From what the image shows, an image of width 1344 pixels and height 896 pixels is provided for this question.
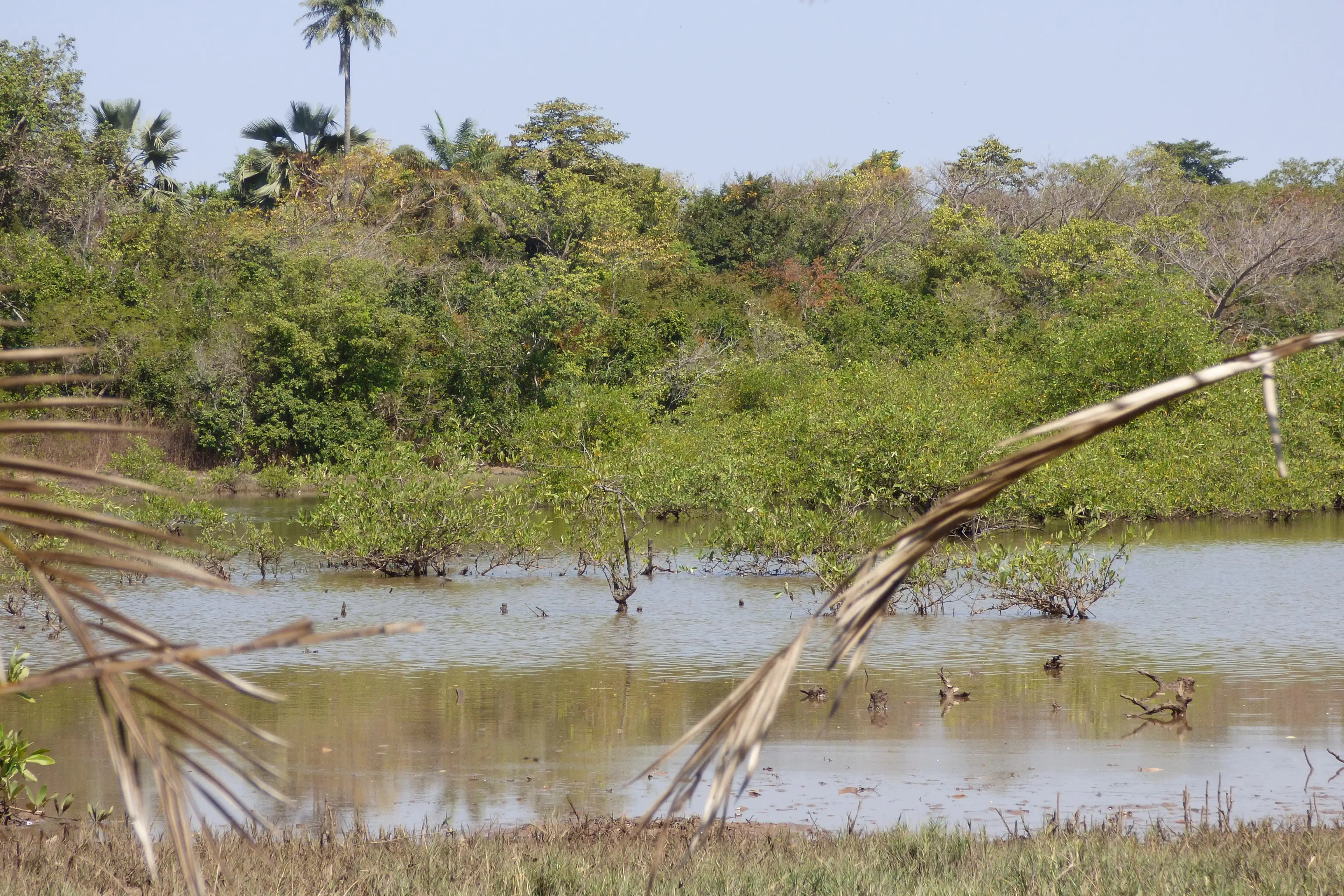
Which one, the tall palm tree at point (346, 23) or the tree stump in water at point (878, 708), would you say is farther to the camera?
the tall palm tree at point (346, 23)

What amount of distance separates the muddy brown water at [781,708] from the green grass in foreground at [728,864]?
87 cm

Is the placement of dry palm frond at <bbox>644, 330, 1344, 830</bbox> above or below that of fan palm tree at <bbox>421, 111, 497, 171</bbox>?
below

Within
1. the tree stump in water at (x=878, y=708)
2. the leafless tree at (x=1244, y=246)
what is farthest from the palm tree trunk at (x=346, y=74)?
the tree stump in water at (x=878, y=708)

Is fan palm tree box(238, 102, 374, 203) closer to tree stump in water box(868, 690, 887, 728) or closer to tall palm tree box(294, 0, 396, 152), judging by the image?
tall palm tree box(294, 0, 396, 152)

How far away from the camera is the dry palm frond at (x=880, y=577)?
1.13 m

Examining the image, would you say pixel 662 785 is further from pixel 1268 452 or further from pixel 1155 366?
pixel 1155 366

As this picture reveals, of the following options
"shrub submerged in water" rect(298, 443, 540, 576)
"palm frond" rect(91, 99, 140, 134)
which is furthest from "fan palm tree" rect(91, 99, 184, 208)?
"shrub submerged in water" rect(298, 443, 540, 576)

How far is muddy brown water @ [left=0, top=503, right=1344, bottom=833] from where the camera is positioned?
6902mm

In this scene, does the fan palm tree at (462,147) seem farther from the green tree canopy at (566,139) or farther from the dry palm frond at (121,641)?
the dry palm frond at (121,641)

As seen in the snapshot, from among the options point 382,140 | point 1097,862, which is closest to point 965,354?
point 382,140

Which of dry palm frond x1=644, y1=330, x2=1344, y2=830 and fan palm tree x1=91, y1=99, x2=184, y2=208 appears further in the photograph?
fan palm tree x1=91, y1=99, x2=184, y2=208

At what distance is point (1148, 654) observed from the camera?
36.8ft

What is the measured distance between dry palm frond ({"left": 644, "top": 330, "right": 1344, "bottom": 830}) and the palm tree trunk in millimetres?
48037

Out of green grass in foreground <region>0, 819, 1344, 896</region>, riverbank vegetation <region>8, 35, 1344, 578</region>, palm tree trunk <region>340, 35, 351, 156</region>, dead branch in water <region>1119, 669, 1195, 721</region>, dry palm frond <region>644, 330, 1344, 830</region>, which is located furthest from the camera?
palm tree trunk <region>340, 35, 351, 156</region>
